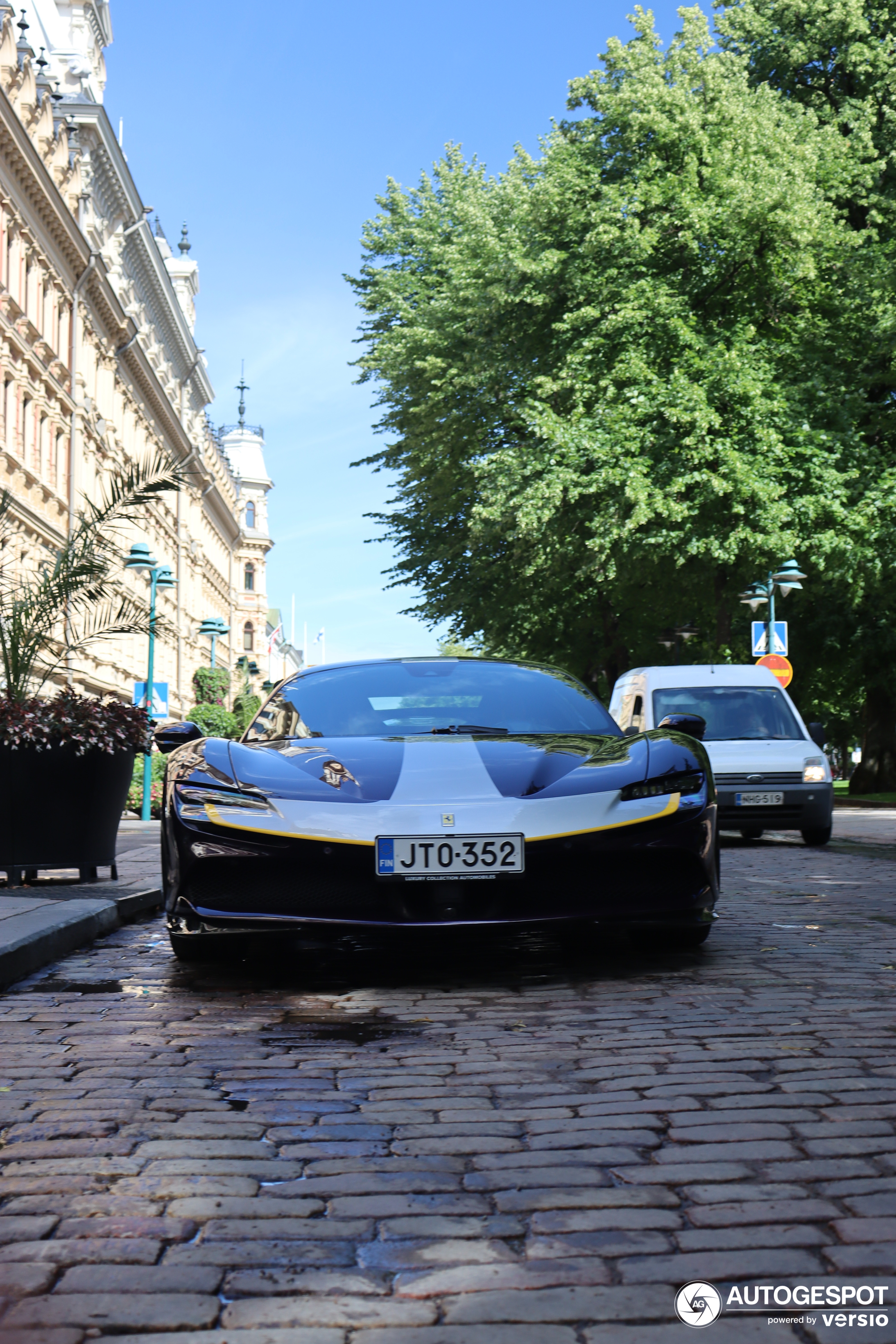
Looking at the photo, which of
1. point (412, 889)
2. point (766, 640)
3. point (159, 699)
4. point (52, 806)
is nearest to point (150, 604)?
point (159, 699)

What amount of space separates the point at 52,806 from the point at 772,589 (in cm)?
1636

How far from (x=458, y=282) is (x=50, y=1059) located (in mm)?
23825

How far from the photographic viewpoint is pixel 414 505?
30406 millimetres

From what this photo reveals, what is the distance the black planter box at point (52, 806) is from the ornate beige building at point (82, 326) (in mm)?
11547

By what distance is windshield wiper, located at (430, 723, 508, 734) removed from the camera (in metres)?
6.45

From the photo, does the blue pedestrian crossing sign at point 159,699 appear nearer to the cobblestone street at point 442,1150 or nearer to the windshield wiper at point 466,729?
the windshield wiper at point 466,729

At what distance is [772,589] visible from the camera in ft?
75.8

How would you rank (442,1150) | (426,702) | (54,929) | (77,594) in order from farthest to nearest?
(77,594)
(426,702)
(54,929)
(442,1150)

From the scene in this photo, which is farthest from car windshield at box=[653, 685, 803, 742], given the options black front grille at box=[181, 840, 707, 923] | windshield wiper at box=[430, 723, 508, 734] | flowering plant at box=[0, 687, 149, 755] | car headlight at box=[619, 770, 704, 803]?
black front grille at box=[181, 840, 707, 923]

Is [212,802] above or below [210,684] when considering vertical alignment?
below

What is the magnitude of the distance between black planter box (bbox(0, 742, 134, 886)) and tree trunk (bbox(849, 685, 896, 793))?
23.9 meters

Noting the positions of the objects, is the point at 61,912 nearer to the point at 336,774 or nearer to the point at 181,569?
the point at 336,774

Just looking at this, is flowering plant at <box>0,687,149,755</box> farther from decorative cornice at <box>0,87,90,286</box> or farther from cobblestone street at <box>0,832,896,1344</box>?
decorative cornice at <box>0,87,90,286</box>

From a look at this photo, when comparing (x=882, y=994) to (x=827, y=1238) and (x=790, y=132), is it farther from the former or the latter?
(x=790, y=132)
